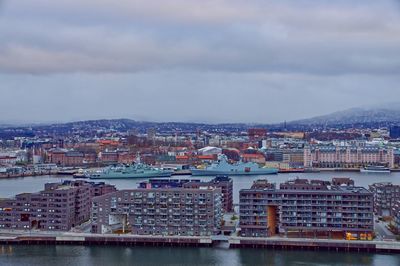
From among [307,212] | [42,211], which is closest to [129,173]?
[42,211]

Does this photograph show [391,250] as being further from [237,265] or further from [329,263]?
[237,265]

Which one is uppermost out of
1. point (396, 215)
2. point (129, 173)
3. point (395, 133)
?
point (395, 133)

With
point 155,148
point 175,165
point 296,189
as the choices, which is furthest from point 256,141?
point 296,189

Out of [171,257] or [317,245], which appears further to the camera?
[317,245]

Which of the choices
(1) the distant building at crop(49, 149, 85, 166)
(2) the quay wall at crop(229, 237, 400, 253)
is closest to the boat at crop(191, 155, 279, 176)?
(1) the distant building at crop(49, 149, 85, 166)

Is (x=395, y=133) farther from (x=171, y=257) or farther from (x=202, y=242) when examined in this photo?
(x=171, y=257)

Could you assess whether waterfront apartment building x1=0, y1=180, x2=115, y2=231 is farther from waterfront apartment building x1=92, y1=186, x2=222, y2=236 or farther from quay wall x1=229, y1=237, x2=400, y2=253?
quay wall x1=229, y1=237, x2=400, y2=253

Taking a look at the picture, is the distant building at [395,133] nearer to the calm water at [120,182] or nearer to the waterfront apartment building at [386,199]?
the calm water at [120,182]
